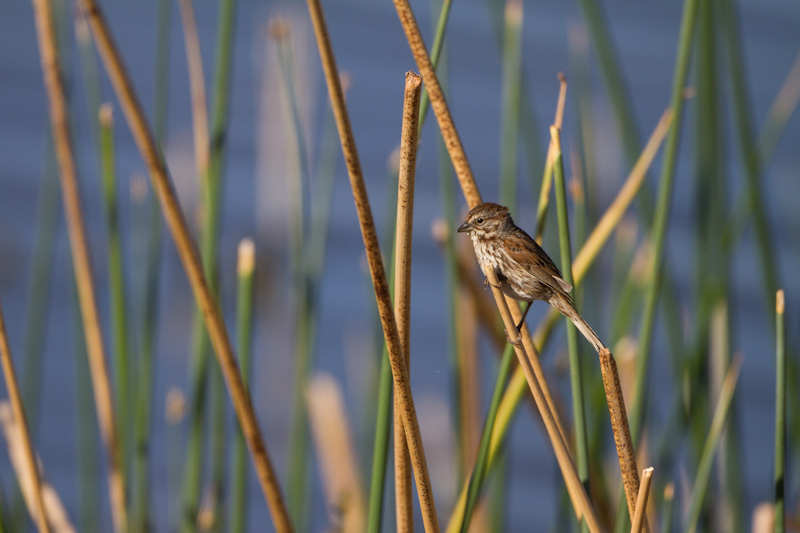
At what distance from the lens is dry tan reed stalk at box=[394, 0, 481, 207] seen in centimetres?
55

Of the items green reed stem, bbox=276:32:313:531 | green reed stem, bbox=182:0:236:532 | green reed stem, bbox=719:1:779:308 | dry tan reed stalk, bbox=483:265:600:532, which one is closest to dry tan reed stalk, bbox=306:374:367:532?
green reed stem, bbox=276:32:313:531

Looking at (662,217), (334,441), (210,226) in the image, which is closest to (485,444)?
(662,217)

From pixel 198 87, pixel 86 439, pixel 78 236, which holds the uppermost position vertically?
pixel 198 87

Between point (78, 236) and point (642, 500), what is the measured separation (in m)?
0.67

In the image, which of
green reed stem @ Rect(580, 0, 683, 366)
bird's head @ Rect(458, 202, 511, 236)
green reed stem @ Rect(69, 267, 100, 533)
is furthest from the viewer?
green reed stem @ Rect(69, 267, 100, 533)

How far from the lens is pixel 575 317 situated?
0.58m

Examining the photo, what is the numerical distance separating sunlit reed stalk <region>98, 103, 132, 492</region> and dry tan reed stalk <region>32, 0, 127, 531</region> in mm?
15

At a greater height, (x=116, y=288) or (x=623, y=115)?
(x=623, y=115)

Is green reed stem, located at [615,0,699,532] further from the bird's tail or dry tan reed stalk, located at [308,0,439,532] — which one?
dry tan reed stalk, located at [308,0,439,532]

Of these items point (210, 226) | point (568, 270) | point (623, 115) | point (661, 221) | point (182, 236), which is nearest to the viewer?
point (182, 236)

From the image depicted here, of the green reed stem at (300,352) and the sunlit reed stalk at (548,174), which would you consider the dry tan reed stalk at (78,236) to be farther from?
the sunlit reed stalk at (548,174)

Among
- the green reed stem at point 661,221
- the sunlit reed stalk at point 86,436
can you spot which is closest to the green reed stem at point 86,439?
the sunlit reed stalk at point 86,436

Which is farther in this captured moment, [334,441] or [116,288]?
[334,441]

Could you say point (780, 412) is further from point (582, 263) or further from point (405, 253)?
point (405, 253)
